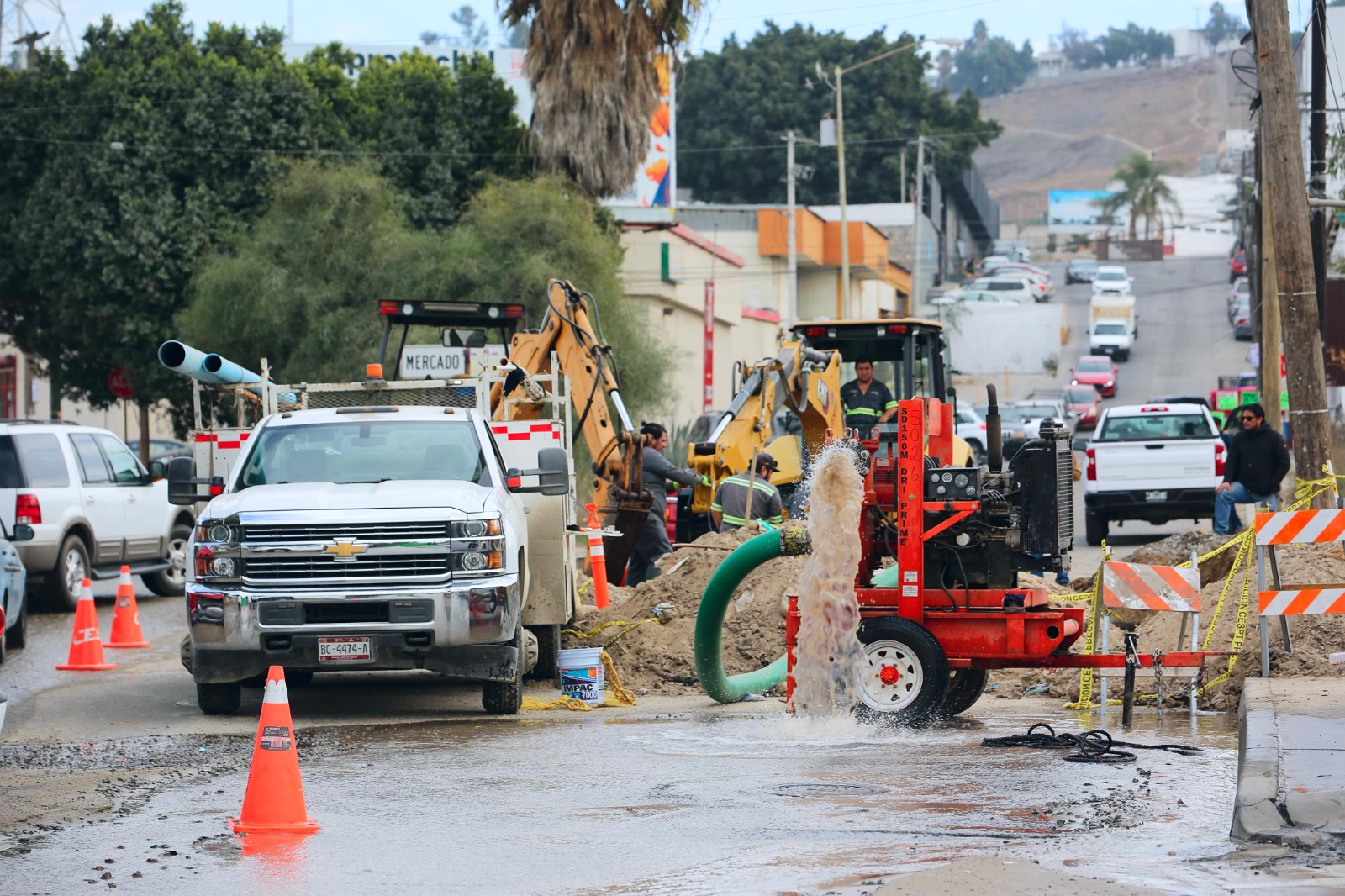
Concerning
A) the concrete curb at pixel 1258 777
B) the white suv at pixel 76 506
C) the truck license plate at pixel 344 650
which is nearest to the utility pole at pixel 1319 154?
the concrete curb at pixel 1258 777

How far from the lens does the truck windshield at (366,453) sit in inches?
484

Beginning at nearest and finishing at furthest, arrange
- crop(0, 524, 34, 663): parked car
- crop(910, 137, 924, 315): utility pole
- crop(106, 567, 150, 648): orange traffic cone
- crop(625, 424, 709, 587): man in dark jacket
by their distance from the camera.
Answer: crop(0, 524, 34, 663): parked car < crop(106, 567, 150, 648): orange traffic cone < crop(625, 424, 709, 587): man in dark jacket < crop(910, 137, 924, 315): utility pole

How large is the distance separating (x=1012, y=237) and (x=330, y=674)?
526ft

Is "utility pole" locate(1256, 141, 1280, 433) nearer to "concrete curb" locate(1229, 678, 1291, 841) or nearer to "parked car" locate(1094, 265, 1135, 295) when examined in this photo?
"concrete curb" locate(1229, 678, 1291, 841)

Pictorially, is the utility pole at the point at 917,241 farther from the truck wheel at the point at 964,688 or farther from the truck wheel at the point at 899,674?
the truck wheel at the point at 899,674

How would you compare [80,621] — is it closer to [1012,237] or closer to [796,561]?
[796,561]

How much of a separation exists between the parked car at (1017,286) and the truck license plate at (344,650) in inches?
2981

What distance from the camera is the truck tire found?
19094 mm

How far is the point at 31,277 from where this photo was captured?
35.7 m

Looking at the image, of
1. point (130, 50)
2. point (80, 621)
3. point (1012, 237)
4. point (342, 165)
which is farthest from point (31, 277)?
point (1012, 237)

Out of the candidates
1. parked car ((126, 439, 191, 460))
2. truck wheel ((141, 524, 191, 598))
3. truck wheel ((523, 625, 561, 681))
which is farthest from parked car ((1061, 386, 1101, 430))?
truck wheel ((523, 625, 561, 681))

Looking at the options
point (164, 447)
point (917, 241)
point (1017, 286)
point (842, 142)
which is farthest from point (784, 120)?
point (164, 447)

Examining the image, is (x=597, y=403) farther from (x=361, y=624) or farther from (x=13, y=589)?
(x=361, y=624)

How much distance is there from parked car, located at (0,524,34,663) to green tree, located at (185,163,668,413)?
553 inches
